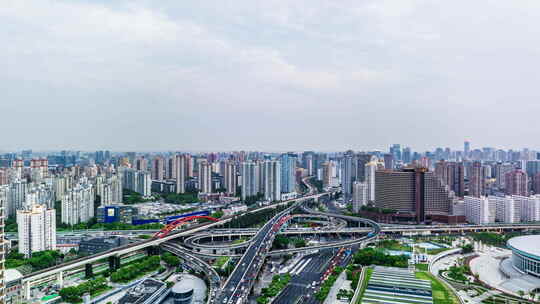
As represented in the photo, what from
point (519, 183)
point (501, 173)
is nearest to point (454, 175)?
point (519, 183)

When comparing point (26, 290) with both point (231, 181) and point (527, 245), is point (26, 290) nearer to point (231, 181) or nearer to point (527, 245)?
point (527, 245)

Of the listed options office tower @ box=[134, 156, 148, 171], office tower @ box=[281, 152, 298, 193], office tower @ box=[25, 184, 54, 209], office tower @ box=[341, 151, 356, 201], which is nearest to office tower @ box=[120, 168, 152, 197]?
office tower @ box=[25, 184, 54, 209]

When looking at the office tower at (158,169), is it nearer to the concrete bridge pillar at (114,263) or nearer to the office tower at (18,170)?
the office tower at (18,170)

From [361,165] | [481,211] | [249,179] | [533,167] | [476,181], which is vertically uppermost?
[361,165]

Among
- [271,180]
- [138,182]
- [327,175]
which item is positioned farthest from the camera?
[327,175]

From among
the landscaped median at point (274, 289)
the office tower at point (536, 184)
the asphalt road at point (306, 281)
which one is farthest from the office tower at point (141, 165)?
the office tower at point (536, 184)
